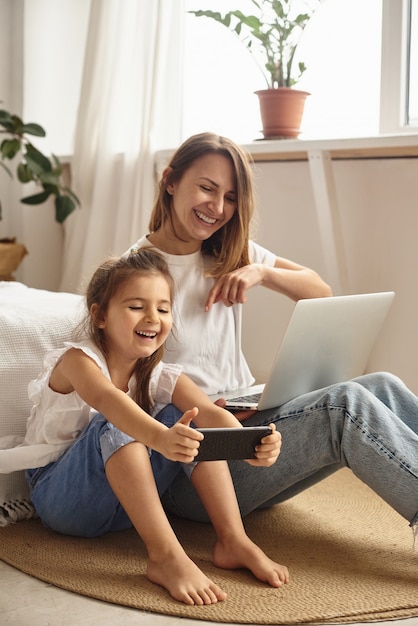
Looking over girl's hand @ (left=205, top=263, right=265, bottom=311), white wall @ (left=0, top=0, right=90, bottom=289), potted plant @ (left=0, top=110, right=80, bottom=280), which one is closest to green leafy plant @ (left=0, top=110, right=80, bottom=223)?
potted plant @ (left=0, top=110, right=80, bottom=280)

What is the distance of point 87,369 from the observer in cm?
148

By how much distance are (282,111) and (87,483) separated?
5.03 feet

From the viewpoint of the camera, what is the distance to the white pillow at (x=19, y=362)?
170 cm

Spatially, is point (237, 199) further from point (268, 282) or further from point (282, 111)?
point (282, 111)

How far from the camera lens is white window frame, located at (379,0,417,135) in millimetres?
2561

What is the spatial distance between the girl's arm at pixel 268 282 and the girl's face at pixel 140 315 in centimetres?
20

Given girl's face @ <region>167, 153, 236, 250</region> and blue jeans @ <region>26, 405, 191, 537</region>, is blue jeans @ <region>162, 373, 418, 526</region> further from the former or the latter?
girl's face @ <region>167, 153, 236, 250</region>

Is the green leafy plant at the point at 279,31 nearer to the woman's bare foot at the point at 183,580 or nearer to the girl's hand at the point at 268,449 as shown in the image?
the girl's hand at the point at 268,449

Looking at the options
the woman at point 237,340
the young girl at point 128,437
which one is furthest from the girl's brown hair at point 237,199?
the young girl at point 128,437

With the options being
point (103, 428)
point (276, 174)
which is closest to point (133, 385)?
point (103, 428)

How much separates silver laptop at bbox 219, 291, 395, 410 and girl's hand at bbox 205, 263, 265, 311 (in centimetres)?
19

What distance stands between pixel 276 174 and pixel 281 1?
1.68 ft

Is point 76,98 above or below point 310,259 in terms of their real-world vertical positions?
above

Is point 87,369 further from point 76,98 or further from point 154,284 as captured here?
point 76,98
